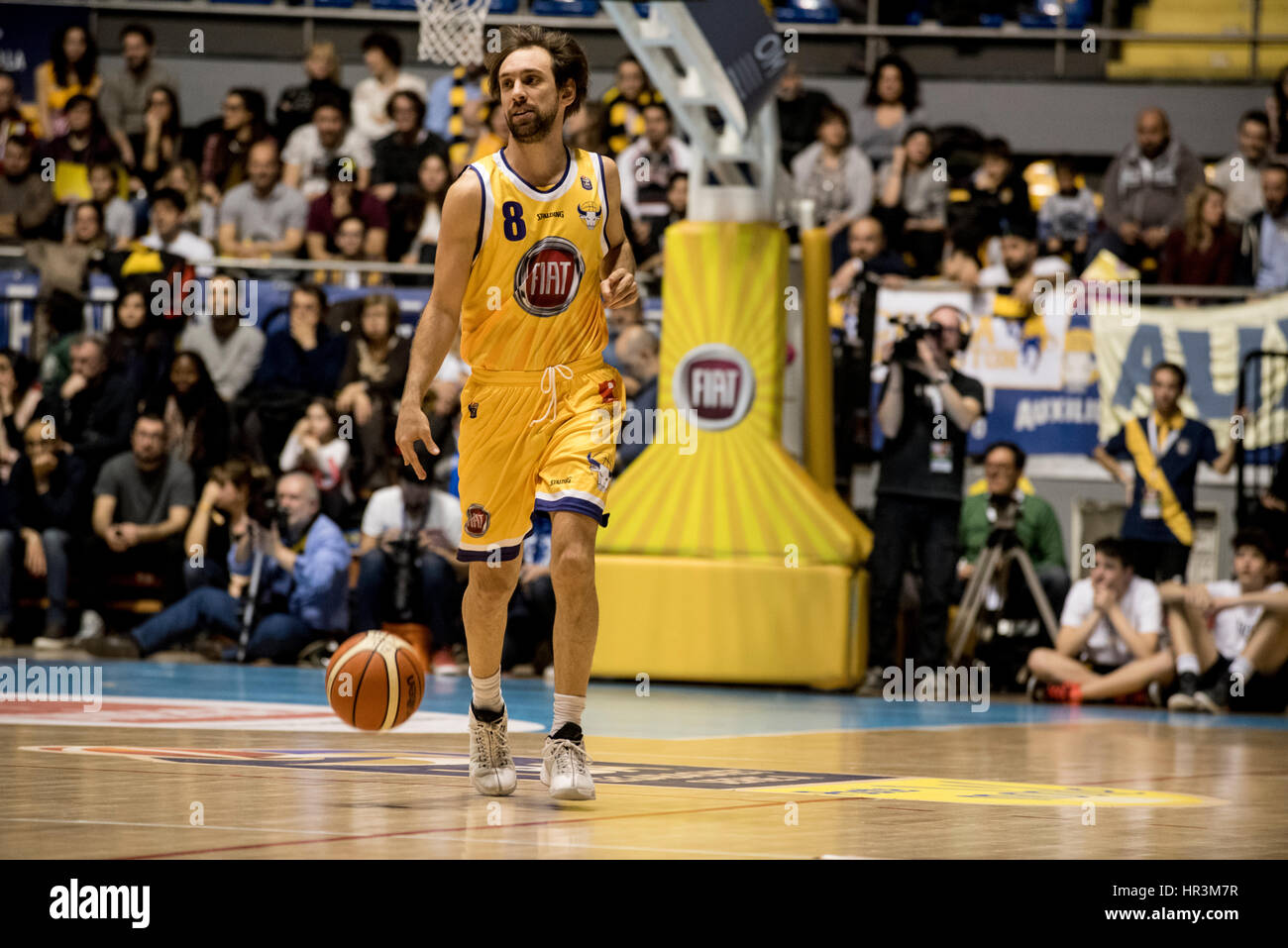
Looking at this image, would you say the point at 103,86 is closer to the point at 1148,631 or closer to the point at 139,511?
the point at 139,511

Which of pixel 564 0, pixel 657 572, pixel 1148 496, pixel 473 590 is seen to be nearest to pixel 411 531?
pixel 657 572

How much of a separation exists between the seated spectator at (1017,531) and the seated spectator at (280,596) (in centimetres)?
429

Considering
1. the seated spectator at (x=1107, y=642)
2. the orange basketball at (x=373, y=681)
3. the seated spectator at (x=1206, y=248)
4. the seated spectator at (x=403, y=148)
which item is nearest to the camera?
the orange basketball at (x=373, y=681)

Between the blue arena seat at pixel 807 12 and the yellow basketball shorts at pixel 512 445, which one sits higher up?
the blue arena seat at pixel 807 12

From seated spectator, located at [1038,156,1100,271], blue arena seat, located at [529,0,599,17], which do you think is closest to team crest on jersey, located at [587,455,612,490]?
seated spectator, located at [1038,156,1100,271]

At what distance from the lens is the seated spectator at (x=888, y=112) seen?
15891mm

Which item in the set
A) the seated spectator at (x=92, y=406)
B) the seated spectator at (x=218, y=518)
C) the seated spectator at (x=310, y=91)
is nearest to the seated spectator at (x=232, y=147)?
the seated spectator at (x=310, y=91)

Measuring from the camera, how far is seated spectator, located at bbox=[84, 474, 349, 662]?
12.5 meters

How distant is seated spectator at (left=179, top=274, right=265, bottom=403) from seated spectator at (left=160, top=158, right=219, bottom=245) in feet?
5.84

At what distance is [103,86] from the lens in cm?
1728

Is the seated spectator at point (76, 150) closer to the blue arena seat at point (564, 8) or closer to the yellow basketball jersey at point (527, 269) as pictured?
the blue arena seat at point (564, 8)

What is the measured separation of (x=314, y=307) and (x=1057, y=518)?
18.6ft

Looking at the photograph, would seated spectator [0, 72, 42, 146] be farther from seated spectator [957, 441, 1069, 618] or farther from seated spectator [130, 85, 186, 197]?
seated spectator [957, 441, 1069, 618]

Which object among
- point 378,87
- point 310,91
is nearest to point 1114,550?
point 378,87
